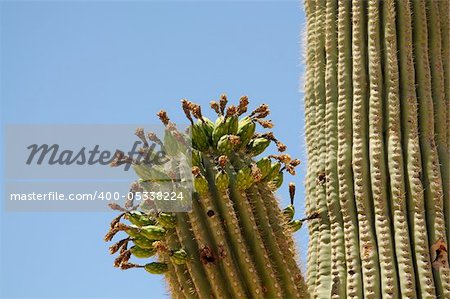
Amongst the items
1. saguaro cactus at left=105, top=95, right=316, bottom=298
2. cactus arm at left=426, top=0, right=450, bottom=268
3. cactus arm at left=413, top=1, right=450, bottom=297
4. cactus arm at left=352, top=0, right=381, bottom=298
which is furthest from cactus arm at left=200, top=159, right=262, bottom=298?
cactus arm at left=426, top=0, right=450, bottom=268

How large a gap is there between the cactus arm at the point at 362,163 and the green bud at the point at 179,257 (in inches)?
49.9

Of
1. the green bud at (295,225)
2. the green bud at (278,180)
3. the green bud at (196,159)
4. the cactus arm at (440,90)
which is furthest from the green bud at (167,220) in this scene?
the cactus arm at (440,90)

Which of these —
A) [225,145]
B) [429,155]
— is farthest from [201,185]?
[429,155]

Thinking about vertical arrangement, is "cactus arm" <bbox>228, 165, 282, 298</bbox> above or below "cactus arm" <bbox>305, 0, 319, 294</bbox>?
below

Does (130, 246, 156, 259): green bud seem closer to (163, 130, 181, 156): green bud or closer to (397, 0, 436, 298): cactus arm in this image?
(163, 130, 181, 156): green bud

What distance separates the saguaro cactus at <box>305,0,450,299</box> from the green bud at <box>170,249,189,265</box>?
1262 mm

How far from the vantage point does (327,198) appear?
596cm

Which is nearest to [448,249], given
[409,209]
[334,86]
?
[409,209]

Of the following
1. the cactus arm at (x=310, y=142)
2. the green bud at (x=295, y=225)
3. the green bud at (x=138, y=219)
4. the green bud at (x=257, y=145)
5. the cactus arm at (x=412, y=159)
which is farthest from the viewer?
the cactus arm at (x=310, y=142)

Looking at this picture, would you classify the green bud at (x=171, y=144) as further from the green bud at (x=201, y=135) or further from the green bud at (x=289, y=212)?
the green bud at (x=289, y=212)

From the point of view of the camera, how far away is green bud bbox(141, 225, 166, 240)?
488 centimetres

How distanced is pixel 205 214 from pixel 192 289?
394 mm

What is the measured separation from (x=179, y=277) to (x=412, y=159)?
6.04ft

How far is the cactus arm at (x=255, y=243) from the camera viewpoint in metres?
4.73
